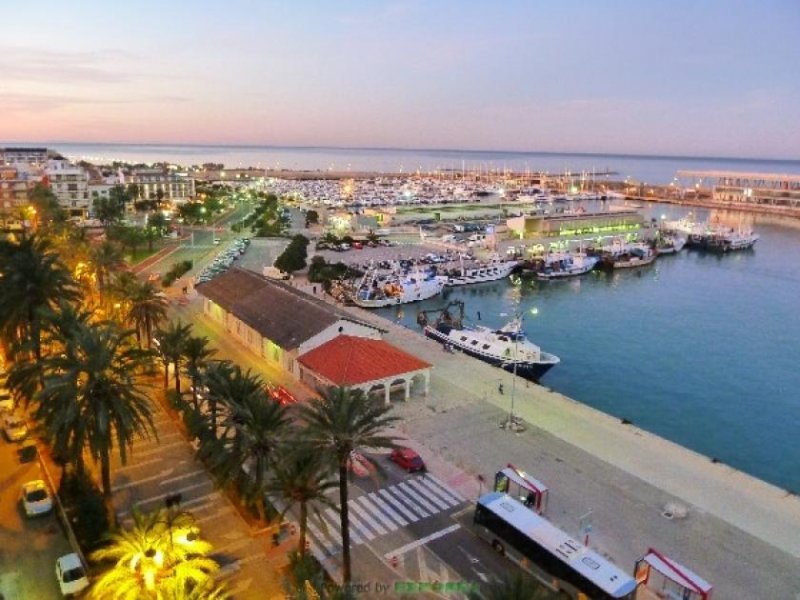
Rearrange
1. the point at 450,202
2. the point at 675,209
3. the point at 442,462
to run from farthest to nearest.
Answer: the point at 675,209
the point at 450,202
the point at 442,462

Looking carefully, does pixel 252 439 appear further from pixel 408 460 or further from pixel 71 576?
pixel 408 460

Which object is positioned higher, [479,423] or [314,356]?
[314,356]

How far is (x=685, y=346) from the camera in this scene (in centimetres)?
6166

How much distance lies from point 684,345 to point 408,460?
42.3 metres

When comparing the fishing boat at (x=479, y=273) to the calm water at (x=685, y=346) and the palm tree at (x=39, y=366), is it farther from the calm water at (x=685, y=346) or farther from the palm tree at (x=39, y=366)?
the palm tree at (x=39, y=366)

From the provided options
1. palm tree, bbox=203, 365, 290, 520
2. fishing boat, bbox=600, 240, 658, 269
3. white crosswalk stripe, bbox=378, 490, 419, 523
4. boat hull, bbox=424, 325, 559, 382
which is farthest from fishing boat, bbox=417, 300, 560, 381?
fishing boat, bbox=600, 240, 658, 269

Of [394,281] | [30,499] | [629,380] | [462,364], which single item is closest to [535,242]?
[394,281]

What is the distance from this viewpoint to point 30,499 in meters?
26.3

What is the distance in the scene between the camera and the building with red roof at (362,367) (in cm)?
3672

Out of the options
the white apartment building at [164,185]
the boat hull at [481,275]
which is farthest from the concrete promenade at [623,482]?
the white apartment building at [164,185]

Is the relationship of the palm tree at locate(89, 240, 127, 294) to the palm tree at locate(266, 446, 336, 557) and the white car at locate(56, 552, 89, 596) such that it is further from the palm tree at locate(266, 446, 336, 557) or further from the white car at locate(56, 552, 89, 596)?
the palm tree at locate(266, 446, 336, 557)

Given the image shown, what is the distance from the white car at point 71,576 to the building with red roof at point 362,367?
1655 cm

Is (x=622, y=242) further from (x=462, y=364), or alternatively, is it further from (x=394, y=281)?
(x=462, y=364)

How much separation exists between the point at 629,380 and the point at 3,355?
158 feet
